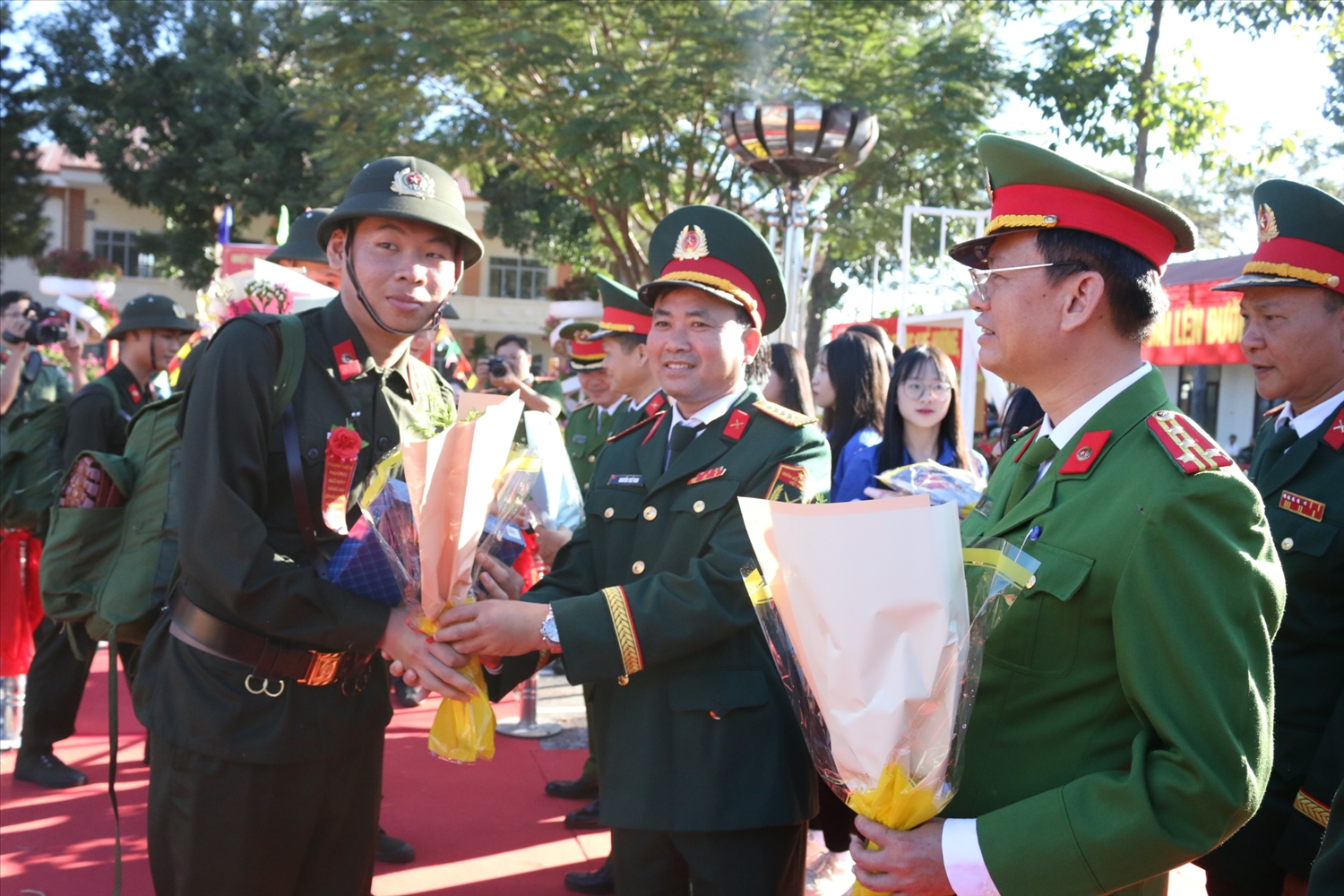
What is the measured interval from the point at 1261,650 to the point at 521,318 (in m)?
34.7

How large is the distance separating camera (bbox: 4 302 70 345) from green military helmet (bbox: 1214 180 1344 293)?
5.70m

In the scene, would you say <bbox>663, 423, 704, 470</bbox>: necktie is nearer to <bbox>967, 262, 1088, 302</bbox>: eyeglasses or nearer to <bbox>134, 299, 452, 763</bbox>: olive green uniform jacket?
<bbox>134, 299, 452, 763</bbox>: olive green uniform jacket

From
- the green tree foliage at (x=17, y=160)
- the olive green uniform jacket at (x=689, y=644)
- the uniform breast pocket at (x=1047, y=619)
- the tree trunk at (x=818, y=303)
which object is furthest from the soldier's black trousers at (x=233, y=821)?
the green tree foliage at (x=17, y=160)

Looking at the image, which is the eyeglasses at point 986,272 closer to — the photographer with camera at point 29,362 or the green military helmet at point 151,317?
the green military helmet at point 151,317

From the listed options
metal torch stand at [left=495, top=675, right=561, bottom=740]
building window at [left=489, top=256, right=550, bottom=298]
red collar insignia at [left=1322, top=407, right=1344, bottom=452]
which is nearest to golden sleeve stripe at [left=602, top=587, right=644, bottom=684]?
red collar insignia at [left=1322, top=407, right=1344, bottom=452]

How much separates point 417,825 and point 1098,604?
372 centimetres

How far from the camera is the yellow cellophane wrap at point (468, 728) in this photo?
2.29 metres

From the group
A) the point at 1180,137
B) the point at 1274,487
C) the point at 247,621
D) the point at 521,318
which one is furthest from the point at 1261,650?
the point at 521,318

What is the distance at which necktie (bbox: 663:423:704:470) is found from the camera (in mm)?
2707

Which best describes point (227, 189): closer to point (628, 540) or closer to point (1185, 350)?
point (1185, 350)

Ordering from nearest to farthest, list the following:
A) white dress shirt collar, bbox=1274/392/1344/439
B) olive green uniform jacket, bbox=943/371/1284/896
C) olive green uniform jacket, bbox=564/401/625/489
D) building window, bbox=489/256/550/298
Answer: olive green uniform jacket, bbox=943/371/1284/896 → white dress shirt collar, bbox=1274/392/1344/439 → olive green uniform jacket, bbox=564/401/625/489 → building window, bbox=489/256/550/298

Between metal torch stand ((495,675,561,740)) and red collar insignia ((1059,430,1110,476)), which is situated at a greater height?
red collar insignia ((1059,430,1110,476))

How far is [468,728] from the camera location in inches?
90.8

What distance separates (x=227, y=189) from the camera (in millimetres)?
22969
